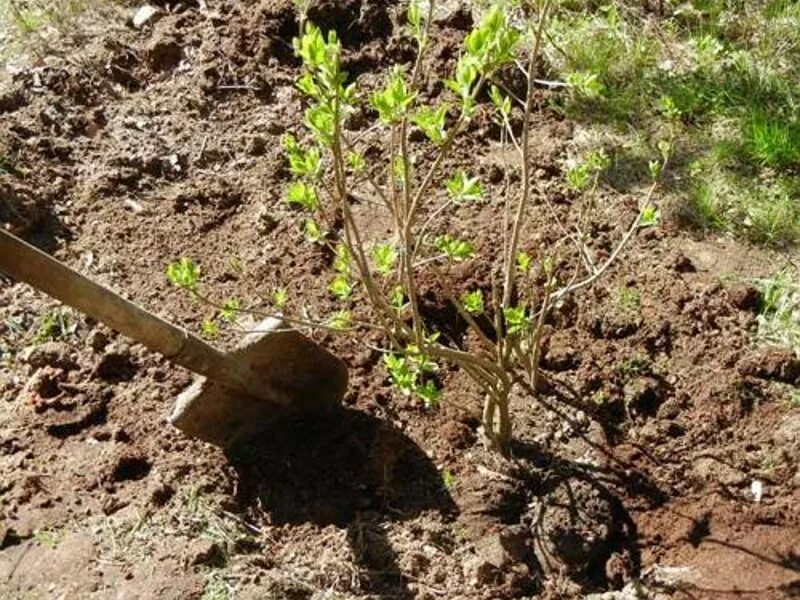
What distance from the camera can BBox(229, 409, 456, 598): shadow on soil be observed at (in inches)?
122

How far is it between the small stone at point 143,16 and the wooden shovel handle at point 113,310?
2170 millimetres

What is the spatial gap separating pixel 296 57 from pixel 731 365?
7.37 ft

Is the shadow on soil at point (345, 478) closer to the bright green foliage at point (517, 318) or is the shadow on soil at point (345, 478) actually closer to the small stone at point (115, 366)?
the small stone at point (115, 366)

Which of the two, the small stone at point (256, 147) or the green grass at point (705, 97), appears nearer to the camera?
the green grass at point (705, 97)

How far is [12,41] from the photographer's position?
184 inches

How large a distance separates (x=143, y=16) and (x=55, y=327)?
66.7 inches

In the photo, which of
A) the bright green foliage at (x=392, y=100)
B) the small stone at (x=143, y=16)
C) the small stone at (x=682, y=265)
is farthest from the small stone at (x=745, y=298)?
the small stone at (x=143, y=16)

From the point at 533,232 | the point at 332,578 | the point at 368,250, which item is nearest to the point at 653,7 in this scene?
the point at 533,232

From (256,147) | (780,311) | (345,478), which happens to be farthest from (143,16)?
(780,311)

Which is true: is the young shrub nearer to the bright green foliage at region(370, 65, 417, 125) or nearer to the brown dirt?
the bright green foliage at region(370, 65, 417, 125)

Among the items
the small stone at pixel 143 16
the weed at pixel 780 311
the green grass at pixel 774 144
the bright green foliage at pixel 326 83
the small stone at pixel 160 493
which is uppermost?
the small stone at pixel 143 16

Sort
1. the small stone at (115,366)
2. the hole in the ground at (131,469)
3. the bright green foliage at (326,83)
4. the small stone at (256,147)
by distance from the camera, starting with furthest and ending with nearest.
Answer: the small stone at (256,147) → the small stone at (115,366) → the hole in the ground at (131,469) → the bright green foliage at (326,83)

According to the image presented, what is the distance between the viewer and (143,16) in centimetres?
472

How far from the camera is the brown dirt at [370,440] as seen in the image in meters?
2.99
